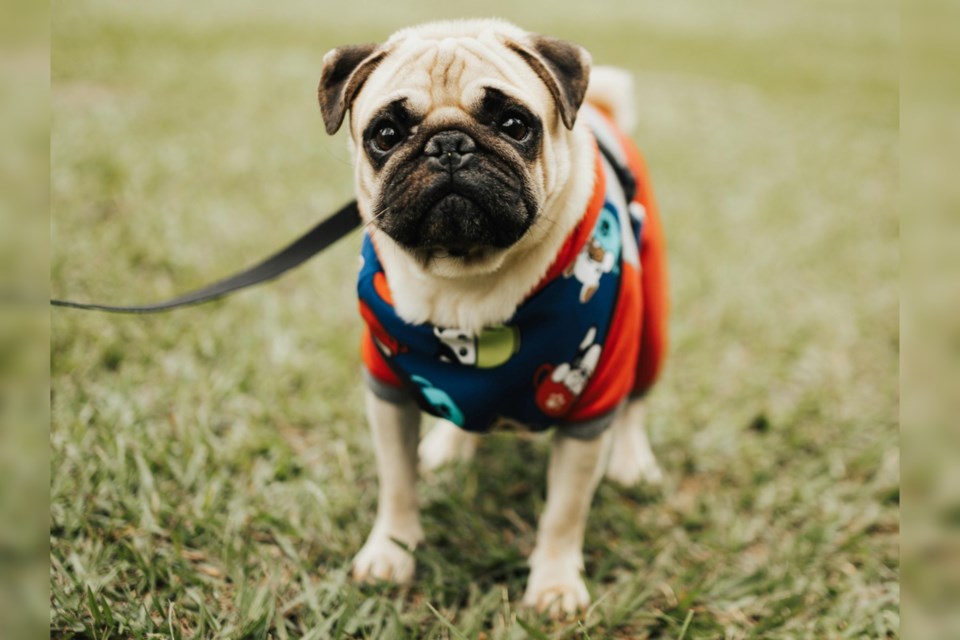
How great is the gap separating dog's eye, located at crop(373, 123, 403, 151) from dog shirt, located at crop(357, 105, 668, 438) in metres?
0.34

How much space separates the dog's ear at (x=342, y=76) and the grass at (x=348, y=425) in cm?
141

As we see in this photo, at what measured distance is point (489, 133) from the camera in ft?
6.40

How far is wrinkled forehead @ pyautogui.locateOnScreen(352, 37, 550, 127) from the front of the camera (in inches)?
76.8

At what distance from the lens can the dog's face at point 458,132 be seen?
1.90 meters

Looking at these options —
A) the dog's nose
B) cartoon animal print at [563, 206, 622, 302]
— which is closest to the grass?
cartoon animal print at [563, 206, 622, 302]

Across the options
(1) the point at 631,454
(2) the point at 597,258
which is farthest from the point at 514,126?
(1) the point at 631,454

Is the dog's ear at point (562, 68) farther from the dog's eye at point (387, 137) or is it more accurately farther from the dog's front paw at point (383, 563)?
the dog's front paw at point (383, 563)

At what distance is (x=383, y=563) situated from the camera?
8.09 feet

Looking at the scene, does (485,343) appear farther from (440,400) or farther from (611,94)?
(611,94)

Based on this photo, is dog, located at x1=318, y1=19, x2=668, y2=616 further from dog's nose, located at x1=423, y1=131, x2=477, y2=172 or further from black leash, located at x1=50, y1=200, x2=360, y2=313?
black leash, located at x1=50, y1=200, x2=360, y2=313

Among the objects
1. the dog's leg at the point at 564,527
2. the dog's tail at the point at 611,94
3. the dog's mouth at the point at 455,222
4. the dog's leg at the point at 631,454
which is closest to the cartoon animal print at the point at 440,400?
the dog's leg at the point at 564,527

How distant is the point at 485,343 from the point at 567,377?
27 cm

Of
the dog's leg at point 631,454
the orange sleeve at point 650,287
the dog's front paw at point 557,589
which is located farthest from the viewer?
the dog's leg at point 631,454

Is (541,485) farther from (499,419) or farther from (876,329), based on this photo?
(876,329)
